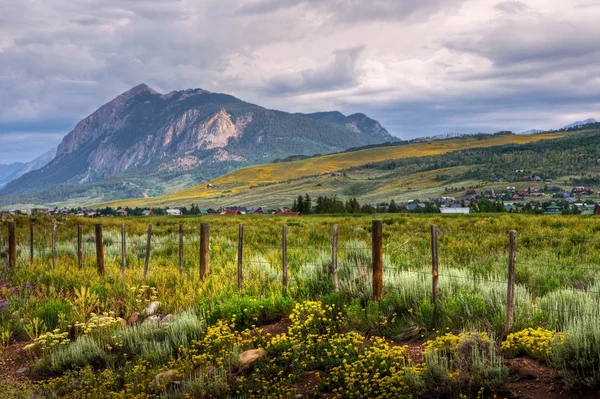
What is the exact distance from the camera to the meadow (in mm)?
6578

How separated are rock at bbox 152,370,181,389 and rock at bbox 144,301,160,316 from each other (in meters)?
3.88

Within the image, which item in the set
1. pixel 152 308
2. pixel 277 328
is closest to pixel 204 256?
pixel 152 308

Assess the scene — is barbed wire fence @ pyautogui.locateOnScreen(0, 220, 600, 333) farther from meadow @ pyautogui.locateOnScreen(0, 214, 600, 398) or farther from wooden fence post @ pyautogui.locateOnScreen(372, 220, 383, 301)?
meadow @ pyautogui.locateOnScreen(0, 214, 600, 398)

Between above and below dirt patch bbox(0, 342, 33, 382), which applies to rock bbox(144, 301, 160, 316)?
above

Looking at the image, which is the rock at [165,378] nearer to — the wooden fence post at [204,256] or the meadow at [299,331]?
the meadow at [299,331]

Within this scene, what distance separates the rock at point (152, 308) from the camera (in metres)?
11.5

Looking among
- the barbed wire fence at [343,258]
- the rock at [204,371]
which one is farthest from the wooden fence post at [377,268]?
the rock at [204,371]

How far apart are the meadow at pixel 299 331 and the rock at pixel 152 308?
0.05m

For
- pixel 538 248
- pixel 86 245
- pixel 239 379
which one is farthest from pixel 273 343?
pixel 86 245

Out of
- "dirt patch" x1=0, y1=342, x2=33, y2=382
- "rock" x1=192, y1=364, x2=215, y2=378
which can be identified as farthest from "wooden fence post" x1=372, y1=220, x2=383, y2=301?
"dirt patch" x1=0, y1=342, x2=33, y2=382

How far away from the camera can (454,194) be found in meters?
172

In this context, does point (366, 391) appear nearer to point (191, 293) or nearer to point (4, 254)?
point (191, 293)

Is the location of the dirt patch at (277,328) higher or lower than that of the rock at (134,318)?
higher

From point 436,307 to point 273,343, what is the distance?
288 cm
